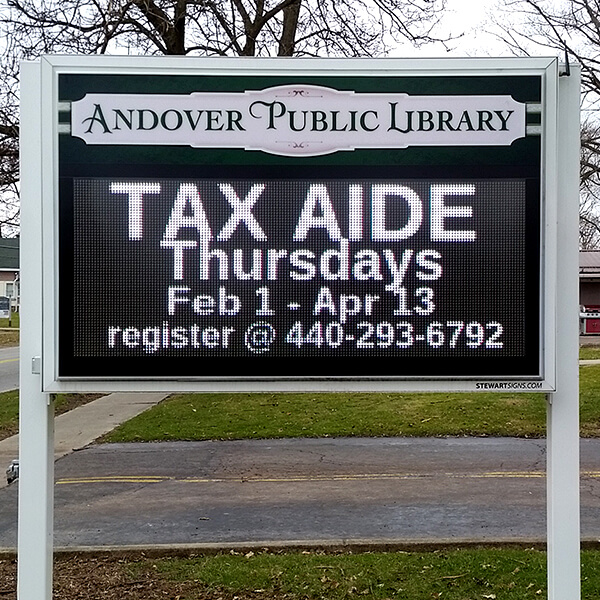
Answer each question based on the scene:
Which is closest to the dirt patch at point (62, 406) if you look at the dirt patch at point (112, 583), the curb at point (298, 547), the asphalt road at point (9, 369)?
the asphalt road at point (9, 369)

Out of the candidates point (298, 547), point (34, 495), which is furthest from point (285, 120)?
point (298, 547)

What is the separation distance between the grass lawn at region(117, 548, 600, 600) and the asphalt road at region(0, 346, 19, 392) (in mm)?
12553

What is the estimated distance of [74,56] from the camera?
385 cm

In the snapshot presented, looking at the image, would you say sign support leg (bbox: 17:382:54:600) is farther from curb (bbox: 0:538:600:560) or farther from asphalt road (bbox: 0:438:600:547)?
asphalt road (bbox: 0:438:600:547)

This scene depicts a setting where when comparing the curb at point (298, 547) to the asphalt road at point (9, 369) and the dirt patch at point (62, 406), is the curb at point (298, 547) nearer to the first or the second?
the dirt patch at point (62, 406)

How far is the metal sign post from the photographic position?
3816mm

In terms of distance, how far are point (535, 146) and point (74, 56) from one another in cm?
221

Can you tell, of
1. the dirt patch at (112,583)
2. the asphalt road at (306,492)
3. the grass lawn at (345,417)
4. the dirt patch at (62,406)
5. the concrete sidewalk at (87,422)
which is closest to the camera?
the dirt patch at (112,583)

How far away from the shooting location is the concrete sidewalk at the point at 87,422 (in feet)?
33.4

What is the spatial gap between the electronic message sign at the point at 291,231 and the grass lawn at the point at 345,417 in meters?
7.36

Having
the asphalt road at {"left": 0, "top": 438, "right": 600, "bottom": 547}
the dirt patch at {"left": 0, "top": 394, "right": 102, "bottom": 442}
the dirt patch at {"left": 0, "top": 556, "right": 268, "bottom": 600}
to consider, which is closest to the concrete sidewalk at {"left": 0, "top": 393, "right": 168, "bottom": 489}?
the dirt patch at {"left": 0, "top": 394, "right": 102, "bottom": 442}

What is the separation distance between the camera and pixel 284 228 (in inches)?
151

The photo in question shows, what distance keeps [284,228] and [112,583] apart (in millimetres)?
2762

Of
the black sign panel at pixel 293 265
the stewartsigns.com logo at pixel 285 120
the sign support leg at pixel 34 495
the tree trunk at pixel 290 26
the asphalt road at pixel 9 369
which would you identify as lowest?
the asphalt road at pixel 9 369
